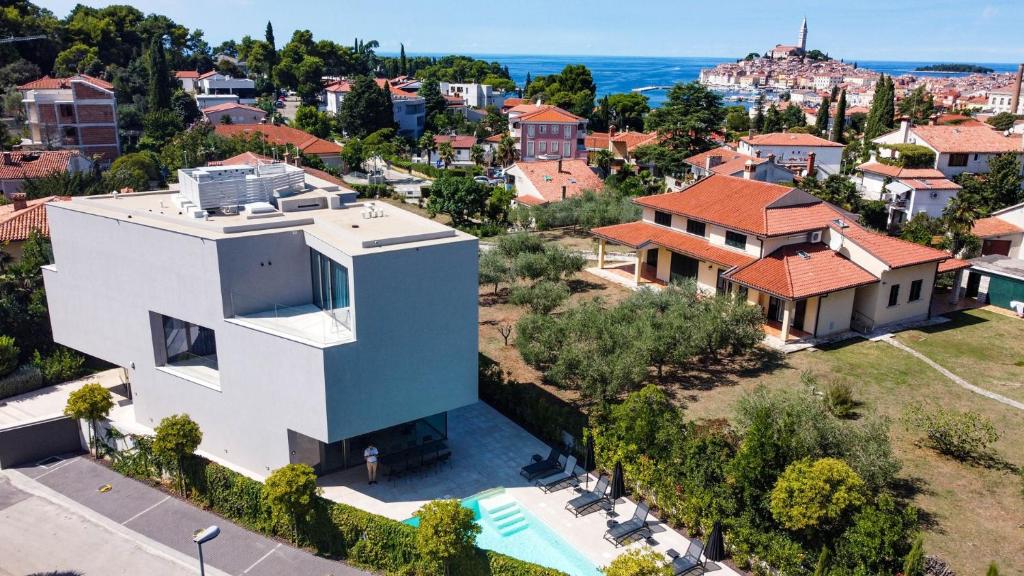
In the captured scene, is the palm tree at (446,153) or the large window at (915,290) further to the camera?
the palm tree at (446,153)

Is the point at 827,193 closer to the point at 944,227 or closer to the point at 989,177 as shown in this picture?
the point at 944,227

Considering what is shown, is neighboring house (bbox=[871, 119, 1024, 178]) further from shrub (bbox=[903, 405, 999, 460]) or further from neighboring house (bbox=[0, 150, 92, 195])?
neighboring house (bbox=[0, 150, 92, 195])

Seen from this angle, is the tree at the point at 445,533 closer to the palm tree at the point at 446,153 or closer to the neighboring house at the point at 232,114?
the palm tree at the point at 446,153


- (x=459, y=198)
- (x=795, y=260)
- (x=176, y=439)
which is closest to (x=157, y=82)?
(x=459, y=198)

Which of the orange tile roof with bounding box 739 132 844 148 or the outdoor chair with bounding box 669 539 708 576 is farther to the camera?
the orange tile roof with bounding box 739 132 844 148

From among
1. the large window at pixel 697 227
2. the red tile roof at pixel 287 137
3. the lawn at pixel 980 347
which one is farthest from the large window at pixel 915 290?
the red tile roof at pixel 287 137

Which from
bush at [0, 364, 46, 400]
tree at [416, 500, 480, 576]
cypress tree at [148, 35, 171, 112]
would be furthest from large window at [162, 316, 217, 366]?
cypress tree at [148, 35, 171, 112]

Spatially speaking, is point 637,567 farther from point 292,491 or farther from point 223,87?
point 223,87

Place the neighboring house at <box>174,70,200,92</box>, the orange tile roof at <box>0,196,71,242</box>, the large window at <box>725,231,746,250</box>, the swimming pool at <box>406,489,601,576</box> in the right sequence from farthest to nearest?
the neighboring house at <box>174,70,200,92</box>, the large window at <box>725,231,746,250</box>, the orange tile roof at <box>0,196,71,242</box>, the swimming pool at <box>406,489,601,576</box>
